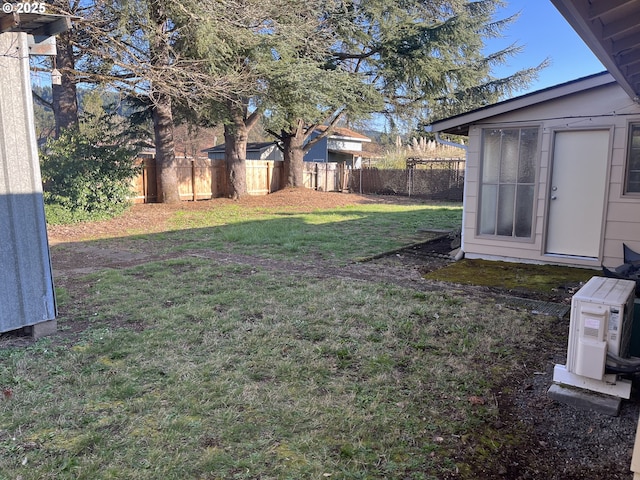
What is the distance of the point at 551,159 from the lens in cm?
638

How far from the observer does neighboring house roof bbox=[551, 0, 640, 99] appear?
248cm

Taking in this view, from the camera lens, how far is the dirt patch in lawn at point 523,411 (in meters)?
2.26

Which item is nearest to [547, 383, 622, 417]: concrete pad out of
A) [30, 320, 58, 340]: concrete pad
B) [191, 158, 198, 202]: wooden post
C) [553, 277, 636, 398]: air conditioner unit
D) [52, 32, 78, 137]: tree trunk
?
[553, 277, 636, 398]: air conditioner unit

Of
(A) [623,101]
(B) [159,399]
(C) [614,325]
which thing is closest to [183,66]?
(A) [623,101]

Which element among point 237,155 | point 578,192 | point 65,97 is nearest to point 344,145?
point 237,155

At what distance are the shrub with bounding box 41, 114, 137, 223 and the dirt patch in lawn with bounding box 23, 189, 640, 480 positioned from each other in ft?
11.9

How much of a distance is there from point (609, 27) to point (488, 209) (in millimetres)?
4178

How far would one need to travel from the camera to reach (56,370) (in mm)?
3219

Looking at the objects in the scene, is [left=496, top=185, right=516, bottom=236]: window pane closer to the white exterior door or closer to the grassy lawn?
the white exterior door

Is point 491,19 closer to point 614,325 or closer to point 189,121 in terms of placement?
point 189,121

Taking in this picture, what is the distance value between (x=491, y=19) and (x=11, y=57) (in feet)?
61.8

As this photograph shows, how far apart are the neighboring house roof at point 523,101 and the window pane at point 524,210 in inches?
45.4

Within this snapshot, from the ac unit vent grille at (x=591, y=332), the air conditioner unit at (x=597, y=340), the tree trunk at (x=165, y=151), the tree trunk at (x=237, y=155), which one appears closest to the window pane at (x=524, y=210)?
the air conditioner unit at (x=597, y=340)

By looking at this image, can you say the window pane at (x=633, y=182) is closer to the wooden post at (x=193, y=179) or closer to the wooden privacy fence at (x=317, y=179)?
the wooden privacy fence at (x=317, y=179)
